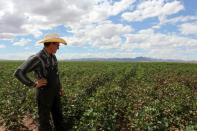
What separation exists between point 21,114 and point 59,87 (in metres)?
2.44

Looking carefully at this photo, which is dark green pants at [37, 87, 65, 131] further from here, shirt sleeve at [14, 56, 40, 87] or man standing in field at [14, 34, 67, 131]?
shirt sleeve at [14, 56, 40, 87]

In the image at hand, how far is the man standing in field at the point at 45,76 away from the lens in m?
6.70

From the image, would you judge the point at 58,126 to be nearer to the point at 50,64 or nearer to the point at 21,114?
the point at 50,64

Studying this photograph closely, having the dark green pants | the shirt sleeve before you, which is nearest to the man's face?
the shirt sleeve

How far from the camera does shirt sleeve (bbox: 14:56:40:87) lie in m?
6.67

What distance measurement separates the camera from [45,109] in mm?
7008

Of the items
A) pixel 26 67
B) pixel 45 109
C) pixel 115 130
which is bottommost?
pixel 115 130

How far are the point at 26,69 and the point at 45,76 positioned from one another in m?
0.39

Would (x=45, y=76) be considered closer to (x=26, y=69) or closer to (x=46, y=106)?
(x=26, y=69)

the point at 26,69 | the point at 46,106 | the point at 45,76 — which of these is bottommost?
the point at 46,106

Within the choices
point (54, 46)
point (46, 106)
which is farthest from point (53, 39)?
point (46, 106)

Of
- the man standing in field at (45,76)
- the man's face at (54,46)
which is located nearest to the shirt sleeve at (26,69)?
the man standing in field at (45,76)

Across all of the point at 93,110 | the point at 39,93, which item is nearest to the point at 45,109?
the point at 39,93

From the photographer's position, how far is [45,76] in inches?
272
